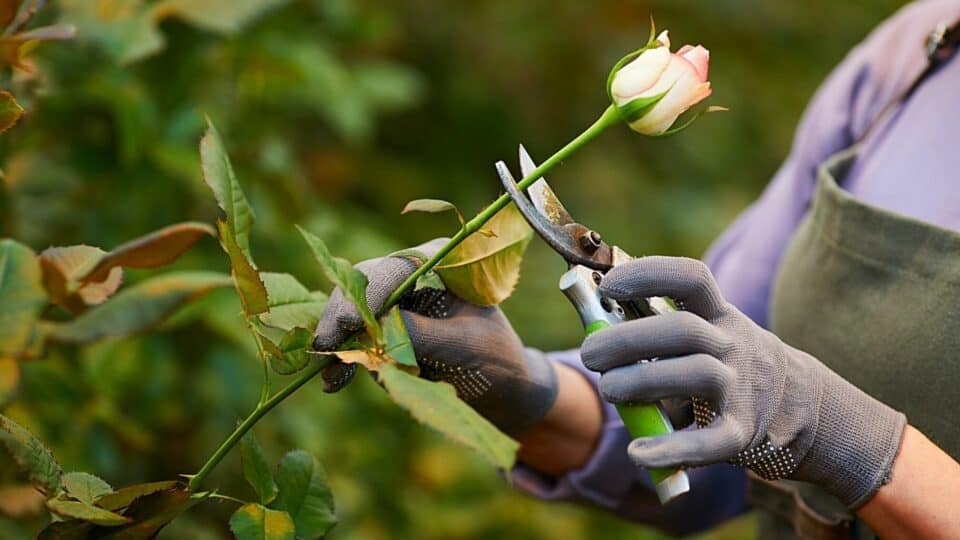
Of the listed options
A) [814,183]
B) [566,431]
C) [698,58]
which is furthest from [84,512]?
[814,183]

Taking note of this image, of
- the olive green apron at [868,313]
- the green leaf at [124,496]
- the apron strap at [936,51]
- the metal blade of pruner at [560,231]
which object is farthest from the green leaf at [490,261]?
the apron strap at [936,51]

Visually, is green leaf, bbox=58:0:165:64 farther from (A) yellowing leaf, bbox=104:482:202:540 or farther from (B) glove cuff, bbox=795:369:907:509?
(B) glove cuff, bbox=795:369:907:509

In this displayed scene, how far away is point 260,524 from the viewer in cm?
66

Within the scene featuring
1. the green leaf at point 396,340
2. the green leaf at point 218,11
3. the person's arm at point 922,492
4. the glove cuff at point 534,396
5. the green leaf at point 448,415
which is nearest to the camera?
the green leaf at point 448,415

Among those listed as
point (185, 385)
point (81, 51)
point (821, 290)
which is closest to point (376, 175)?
point (185, 385)

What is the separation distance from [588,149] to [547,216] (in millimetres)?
2208

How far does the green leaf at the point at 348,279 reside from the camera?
638mm

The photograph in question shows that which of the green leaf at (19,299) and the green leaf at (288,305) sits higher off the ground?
the green leaf at (19,299)

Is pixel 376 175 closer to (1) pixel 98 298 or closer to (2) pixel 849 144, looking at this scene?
(2) pixel 849 144

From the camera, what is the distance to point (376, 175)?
2.37 meters

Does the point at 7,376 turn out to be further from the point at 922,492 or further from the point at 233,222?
the point at 922,492

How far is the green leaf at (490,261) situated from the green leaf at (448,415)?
0.13 meters

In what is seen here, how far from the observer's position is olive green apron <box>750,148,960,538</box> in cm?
88

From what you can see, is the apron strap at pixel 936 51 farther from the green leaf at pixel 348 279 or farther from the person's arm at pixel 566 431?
the green leaf at pixel 348 279
